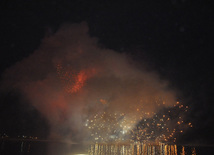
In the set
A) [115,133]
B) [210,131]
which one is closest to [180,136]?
[210,131]

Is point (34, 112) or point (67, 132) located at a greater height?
point (34, 112)

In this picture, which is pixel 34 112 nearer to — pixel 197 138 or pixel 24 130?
pixel 24 130

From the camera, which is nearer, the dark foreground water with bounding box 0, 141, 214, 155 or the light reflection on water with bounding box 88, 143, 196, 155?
the dark foreground water with bounding box 0, 141, 214, 155

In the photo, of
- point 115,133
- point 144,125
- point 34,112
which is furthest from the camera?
point 34,112

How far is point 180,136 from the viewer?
155000 mm

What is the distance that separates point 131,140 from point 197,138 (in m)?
109

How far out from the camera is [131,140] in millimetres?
75750

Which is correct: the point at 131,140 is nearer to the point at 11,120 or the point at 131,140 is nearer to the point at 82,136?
the point at 82,136

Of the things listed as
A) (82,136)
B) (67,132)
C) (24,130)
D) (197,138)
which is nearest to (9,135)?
(24,130)

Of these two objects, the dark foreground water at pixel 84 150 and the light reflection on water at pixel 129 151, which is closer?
the dark foreground water at pixel 84 150

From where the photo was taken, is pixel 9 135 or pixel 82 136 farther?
pixel 9 135

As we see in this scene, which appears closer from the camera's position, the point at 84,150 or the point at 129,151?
the point at 84,150

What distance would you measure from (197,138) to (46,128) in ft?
413

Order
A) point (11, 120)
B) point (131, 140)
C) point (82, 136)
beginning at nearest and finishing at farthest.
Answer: point (82, 136), point (131, 140), point (11, 120)
